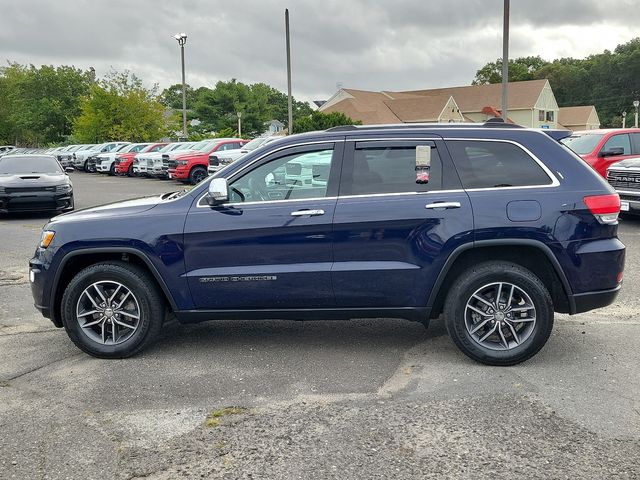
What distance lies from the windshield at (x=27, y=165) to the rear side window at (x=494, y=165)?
12.5 meters

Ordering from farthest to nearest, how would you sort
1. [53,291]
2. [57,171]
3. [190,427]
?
1. [57,171]
2. [53,291]
3. [190,427]

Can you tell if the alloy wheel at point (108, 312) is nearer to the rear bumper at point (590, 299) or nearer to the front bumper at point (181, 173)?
the rear bumper at point (590, 299)

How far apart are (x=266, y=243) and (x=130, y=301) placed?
1237mm

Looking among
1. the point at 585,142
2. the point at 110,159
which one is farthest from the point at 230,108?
the point at 585,142

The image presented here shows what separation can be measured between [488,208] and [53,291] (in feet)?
11.3

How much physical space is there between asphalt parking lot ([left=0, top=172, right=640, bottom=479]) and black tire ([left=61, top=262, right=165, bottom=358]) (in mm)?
124

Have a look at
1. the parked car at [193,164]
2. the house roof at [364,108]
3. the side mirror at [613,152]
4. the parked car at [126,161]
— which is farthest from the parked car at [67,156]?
the side mirror at [613,152]

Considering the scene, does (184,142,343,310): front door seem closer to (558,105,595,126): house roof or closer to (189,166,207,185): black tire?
(189,166,207,185): black tire

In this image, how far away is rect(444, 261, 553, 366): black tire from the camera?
473cm

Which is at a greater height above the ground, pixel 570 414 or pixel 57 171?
pixel 57 171

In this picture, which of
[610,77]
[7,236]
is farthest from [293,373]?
[610,77]

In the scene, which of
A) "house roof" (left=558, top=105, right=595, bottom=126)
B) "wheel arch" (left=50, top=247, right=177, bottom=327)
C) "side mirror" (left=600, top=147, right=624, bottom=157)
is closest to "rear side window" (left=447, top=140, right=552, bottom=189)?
"wheel arch" (left=50, top=247, right=177, bottom=327)

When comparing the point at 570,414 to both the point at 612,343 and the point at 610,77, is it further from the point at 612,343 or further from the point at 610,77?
the point at 610,77

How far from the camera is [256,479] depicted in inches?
129
